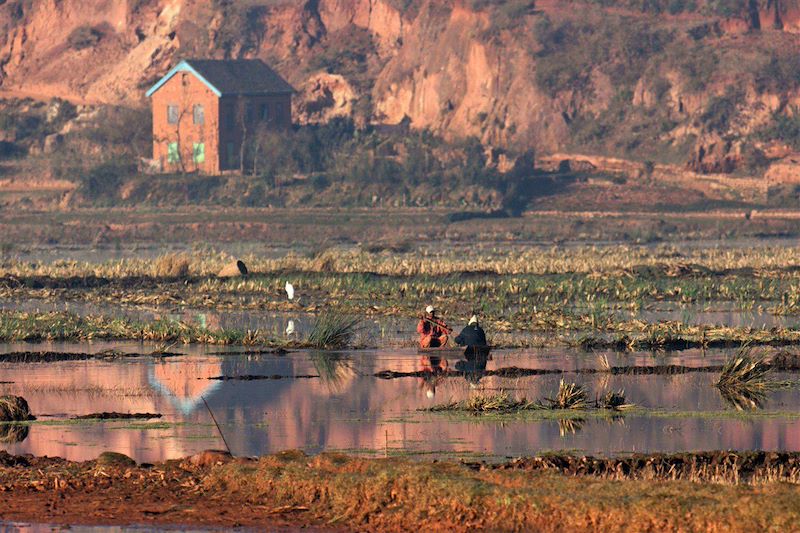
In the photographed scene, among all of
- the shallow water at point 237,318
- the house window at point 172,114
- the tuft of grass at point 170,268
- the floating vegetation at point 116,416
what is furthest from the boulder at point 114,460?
the house window at point 172,114

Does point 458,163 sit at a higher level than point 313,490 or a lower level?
higher

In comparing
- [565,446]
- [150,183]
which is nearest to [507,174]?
[150,183]

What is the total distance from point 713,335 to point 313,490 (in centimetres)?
1730

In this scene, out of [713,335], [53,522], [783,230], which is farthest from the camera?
[783,230]

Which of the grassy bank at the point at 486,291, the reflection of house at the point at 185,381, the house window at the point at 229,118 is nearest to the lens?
the reflection of house at the point at 185,381

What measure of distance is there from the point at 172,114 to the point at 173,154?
2094mm

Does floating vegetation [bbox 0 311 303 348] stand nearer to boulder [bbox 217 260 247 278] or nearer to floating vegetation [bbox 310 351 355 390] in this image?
floating vegetation [bbox 310 351 355 390]

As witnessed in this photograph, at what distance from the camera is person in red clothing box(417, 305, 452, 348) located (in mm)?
30062

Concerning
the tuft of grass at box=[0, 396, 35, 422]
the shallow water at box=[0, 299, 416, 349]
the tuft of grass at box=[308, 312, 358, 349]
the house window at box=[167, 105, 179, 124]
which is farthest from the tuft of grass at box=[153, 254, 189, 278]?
the house window at box=[167, 105, 179, 124]

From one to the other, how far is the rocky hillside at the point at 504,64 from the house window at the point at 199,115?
13.9m

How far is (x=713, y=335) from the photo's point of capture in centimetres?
3225

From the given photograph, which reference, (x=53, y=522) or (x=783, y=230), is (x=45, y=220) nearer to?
(x=783, y=230)

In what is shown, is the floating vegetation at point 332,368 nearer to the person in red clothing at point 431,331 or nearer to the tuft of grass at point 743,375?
the person in red clothing at point 431,331

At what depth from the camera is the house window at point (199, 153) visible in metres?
85.8
